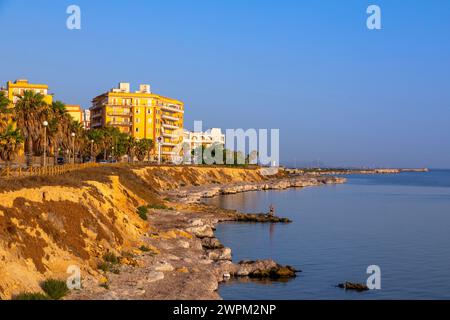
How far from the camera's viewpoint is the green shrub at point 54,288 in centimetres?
2337

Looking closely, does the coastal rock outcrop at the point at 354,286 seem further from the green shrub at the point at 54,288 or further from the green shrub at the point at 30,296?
Answer: the green shrub at the point at 30,296

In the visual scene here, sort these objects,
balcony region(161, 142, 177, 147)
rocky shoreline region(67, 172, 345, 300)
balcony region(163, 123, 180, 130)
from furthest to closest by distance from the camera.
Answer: balcony region(163, 123, 180, 130)
balcony region(161, 142, 177, 147)
rocky shoreline region(67, 172, 345, 300)

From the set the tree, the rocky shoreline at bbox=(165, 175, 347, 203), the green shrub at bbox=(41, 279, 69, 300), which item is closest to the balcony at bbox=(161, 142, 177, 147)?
the tree

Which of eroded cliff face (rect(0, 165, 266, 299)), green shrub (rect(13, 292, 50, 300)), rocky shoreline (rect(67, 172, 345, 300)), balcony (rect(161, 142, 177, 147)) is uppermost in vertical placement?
balcony (rect(161, 142, 177, 147))

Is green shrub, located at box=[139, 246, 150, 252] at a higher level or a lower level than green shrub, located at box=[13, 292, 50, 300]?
lower

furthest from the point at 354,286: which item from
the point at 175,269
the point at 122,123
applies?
the point at 122,123

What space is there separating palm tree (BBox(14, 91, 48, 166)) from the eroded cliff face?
29.6 metres

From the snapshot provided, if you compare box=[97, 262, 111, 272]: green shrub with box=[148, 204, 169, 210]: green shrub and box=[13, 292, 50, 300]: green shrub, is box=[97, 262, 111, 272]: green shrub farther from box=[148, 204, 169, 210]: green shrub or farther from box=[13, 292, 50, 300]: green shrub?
box=[148, 204, 169, 210]: green shrub

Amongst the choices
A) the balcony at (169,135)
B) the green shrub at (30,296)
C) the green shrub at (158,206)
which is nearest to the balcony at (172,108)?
the balcony at (169,135)

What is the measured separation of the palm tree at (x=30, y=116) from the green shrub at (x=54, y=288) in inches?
2004

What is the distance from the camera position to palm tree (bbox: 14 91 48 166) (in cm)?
7300

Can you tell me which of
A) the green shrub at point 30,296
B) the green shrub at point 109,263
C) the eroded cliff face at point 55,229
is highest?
the eroded cliff face at point 55,229

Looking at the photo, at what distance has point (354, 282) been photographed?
3509 centimetres

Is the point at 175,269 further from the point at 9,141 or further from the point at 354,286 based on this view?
the point at 9,141
